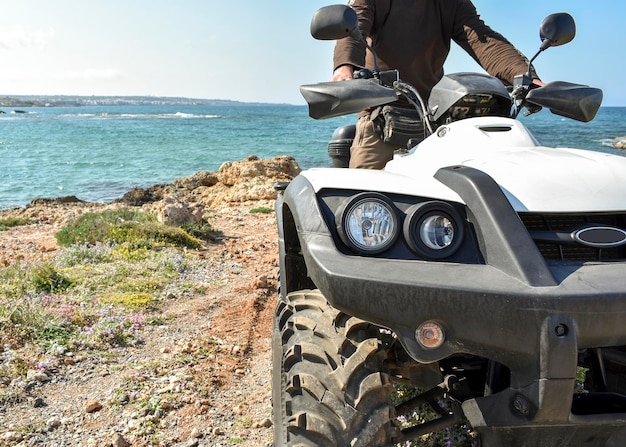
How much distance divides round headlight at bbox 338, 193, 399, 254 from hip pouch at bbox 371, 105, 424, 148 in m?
1.52

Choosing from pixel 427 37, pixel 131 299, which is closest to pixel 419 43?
pixel 427 37

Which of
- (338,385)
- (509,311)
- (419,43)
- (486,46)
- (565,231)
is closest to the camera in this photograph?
(509,311)

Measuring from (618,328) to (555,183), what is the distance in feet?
1.87

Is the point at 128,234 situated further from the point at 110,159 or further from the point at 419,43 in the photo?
the point at 110,159

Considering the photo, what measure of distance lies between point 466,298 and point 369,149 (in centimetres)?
213

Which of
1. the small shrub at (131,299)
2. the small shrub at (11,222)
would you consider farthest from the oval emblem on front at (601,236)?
the small shrub at (11,222)

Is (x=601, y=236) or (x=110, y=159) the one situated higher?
(x=601, y=236)

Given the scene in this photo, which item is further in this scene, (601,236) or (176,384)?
(176,384)

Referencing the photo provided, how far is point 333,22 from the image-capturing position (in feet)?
9.73

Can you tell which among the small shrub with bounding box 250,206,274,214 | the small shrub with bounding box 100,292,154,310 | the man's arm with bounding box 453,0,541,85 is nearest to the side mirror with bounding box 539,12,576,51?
the man's arm with bounding box 453,0,541,85

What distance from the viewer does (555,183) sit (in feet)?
7.64

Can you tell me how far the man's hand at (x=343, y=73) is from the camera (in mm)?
3422

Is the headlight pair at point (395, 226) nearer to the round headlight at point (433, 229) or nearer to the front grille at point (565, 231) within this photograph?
the round headlight at point (433, 229)

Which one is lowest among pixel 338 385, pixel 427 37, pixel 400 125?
pixel 338 385
